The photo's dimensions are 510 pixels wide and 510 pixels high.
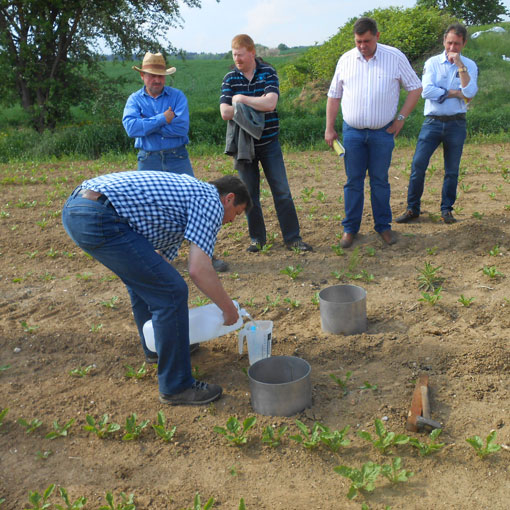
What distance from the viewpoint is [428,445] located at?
2.89m

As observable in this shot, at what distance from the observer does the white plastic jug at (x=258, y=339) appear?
11.8ft

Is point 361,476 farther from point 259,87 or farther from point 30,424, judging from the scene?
point 259,87

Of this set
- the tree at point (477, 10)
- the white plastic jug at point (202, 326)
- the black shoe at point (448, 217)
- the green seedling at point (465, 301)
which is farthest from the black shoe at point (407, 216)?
the tree at point (477, 10)

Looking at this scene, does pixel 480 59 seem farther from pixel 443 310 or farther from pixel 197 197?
pixel 197 197

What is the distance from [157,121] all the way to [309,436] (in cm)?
325

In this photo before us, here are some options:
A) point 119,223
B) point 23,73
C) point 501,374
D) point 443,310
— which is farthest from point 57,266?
point 23,73

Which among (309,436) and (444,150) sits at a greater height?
(444,150)

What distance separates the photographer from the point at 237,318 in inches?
125

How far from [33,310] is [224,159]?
6.67 meters

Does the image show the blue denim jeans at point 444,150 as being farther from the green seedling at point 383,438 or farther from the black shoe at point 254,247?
the green seedling at point 383,438

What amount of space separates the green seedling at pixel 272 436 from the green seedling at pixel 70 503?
3.16ft

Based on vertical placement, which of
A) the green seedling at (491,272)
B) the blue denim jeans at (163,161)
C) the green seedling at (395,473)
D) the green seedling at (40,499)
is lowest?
the green seedling at (40,499)

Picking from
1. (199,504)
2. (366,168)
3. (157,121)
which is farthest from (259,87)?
(199,504)

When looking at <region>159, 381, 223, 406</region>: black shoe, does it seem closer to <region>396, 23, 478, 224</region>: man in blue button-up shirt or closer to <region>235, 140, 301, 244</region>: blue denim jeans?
<region>235, 140, 301, 244</region>: blue denim jeans
